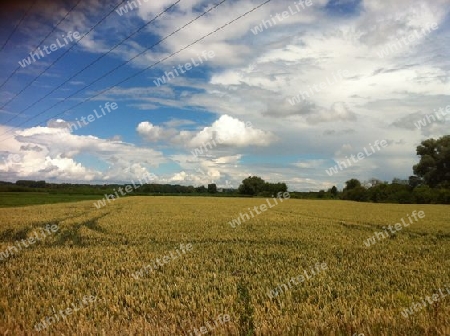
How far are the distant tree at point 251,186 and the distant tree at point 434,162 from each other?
55.3 meters

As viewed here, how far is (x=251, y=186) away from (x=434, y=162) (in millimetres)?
61646

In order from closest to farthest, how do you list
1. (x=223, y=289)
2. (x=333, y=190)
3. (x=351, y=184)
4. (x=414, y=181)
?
1. (x=223, y=289)
2. (x=414, y=181)
3. (x=351, y=184)
4. (x=333, y=190)

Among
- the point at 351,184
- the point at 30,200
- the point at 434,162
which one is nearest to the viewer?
the point at 30,200

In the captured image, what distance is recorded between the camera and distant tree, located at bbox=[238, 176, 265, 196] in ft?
417

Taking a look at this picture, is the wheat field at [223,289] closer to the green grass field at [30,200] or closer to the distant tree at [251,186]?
the green grass field at [30,200]

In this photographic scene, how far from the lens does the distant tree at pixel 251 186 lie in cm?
12703

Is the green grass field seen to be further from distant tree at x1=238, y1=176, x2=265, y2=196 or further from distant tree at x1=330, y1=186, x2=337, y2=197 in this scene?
distant tree at x1=330, y1=186, x2=337, y2=197

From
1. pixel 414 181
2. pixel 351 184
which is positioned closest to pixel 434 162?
pixel 414 181

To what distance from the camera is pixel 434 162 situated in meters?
79.8

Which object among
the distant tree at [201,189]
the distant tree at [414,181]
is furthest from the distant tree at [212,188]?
the distant tree at [414,181]

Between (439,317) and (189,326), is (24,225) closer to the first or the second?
(189,326)

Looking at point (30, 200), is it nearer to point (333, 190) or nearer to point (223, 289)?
point (223, 289)

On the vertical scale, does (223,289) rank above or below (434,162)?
above

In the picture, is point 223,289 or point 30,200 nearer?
point 223,289
